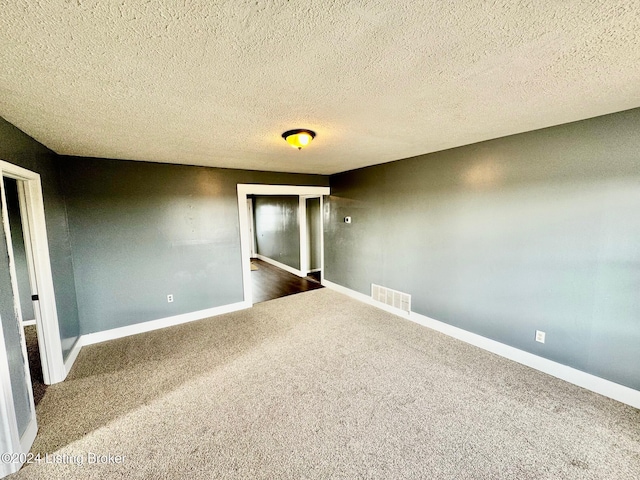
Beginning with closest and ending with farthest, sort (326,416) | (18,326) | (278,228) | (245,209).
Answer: (18,326)
(326,416)
(245,209)
(278,228)

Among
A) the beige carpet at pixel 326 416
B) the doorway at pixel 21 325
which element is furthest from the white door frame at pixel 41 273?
the beige carpet at pixel 326 416

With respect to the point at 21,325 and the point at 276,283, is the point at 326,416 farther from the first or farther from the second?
the point at 276,283

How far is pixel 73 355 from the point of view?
2.88 m

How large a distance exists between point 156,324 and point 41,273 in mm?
1569

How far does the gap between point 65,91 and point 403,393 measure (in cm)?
321

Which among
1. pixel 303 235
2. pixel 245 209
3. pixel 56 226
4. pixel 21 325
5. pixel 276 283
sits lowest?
pixel 276 283

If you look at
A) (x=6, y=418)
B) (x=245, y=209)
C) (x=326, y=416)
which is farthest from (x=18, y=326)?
(x=245, y=209)

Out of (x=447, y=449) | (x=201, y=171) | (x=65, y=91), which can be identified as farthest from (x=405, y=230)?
(x=65, y=91)

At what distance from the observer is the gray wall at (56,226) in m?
2.14

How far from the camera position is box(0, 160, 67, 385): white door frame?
230cm

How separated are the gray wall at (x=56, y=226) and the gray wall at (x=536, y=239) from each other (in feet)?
12.9

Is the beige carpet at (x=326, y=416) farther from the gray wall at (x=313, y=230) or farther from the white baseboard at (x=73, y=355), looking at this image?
the gray wall at (x=313, y=230)

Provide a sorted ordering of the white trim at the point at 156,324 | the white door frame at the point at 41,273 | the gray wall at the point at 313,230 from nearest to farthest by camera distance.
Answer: the white door frame at the point at 41,273 → the white trim at the point at 156,324 → the gray wall at the point at 313,230

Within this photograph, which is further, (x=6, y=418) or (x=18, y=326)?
(x=18, y=326)
